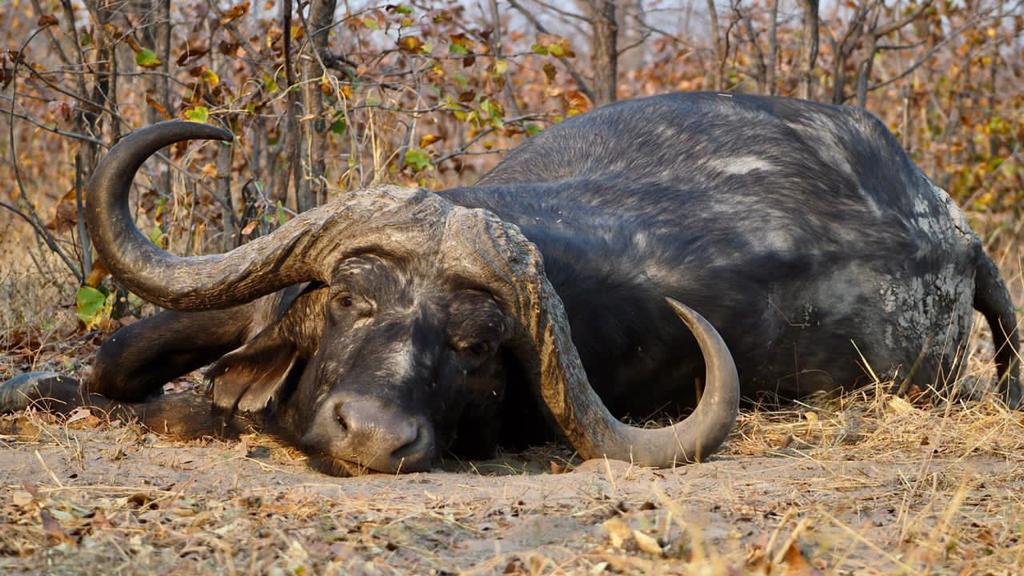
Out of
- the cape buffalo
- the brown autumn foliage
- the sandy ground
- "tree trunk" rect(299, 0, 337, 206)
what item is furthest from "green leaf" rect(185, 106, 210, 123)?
the sandy ground

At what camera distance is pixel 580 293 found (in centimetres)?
479

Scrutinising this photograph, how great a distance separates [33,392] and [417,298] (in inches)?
62.8

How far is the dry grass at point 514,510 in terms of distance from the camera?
9.82 feet

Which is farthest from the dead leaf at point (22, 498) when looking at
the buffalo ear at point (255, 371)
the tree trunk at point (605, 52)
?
the tree trunk at point (605, 52)

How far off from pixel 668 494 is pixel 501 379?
35.5 inches

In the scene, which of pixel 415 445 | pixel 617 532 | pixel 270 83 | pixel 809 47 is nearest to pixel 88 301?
pixel 270 83

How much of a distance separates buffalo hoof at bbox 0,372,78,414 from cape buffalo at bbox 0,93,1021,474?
1 cm

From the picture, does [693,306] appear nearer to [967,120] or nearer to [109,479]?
[109,479]

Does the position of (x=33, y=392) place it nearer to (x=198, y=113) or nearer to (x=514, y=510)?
(x=198, y=113)

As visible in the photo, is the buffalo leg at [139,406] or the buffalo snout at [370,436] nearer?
the buffalo snout at [370,436]

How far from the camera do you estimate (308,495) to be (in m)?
3.50

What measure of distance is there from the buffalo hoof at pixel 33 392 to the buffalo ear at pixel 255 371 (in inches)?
25.2

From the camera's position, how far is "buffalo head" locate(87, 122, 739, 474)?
4137 mm

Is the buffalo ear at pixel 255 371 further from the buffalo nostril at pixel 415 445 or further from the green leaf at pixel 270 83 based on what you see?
the green leaf at pixel 270 83
